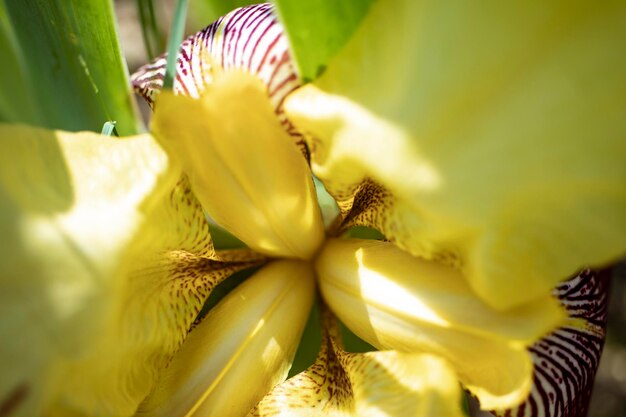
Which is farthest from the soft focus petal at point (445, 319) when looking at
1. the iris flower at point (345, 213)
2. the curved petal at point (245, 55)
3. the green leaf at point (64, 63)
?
the green leaf at point (64, 63)

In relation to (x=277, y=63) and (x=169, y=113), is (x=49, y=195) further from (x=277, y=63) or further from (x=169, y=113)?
(x=277, y=63)

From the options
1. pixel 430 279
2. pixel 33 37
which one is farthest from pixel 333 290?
pixel 33 37

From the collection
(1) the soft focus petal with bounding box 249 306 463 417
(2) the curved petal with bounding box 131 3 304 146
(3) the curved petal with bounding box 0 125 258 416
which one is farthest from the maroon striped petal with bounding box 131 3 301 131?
(1) the soft focus petal with bounding box 249 306 463 417

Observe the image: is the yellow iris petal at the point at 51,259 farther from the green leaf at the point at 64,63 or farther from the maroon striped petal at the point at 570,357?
the maroon striped petal at the point at 570,357

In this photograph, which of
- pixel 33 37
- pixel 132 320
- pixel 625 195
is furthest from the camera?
pixel 33 37

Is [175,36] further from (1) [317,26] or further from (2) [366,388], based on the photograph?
(2) [366,388]
